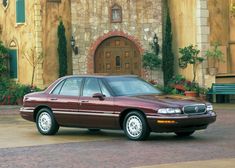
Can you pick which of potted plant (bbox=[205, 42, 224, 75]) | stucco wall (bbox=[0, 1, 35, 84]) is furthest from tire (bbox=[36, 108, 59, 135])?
stucco wall (bbox=[0, 1, 35, 84])

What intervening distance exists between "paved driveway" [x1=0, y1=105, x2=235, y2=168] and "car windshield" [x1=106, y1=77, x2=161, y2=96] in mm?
1041

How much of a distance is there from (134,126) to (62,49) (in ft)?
56.4

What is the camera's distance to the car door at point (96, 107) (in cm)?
1373

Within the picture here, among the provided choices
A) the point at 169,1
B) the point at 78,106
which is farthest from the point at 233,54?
the point at 78,106

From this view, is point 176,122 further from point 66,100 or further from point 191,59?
point 191,59

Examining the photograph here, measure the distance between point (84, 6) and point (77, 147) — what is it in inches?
734

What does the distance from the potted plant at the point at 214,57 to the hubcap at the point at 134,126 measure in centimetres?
1581

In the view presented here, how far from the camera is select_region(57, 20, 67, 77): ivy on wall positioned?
30.1m

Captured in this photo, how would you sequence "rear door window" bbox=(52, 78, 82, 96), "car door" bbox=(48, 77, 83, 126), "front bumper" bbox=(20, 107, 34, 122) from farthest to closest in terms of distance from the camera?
"front bumper" bbox=(20, 107, 34, 122)
"rear door window" bbox=(52, 78, 82, 96)
"car door" bbox=(48, 77, 83, 126)

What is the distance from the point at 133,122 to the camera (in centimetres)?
1337

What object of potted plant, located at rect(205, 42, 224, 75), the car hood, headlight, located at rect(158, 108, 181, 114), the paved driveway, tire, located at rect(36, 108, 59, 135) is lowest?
the paved driveway

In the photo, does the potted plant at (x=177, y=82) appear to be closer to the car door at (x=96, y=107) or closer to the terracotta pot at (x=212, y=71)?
the terracotta pot at (x=212, y=71)

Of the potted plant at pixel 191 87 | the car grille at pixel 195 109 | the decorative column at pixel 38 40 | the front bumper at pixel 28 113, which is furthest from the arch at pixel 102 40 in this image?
the car grille at pixel 195 109

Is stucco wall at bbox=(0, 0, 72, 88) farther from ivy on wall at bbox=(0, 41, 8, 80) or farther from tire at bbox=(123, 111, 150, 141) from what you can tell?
tire at bbox=(123, 111, 150, 141)
